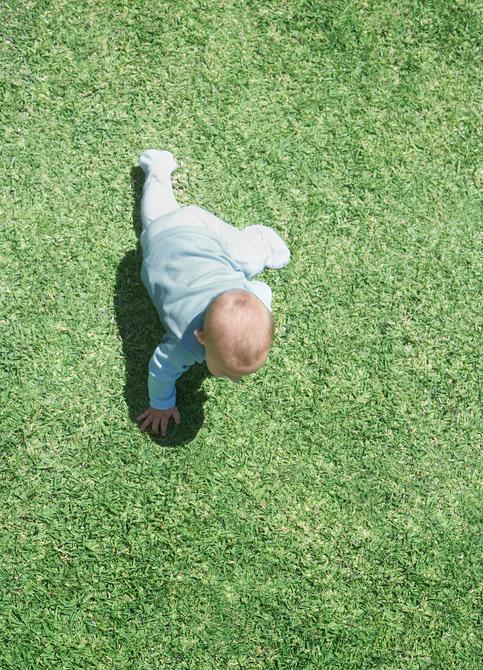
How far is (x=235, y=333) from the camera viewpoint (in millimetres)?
3045

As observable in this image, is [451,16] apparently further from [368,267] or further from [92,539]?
[92,539]

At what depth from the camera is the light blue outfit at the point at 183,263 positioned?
130 inches

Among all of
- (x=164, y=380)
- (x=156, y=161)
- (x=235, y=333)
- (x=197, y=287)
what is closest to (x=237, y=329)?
(x=235, y=333)

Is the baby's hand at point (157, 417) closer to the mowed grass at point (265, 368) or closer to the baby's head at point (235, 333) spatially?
the mowed grass at point (265, 368)

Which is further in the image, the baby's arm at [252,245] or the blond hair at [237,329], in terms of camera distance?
the baby's arm at [252,245]

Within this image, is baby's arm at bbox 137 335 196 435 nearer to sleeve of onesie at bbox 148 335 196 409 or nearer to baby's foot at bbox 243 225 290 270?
sleeve of onesie at bbox 148 335 196 409

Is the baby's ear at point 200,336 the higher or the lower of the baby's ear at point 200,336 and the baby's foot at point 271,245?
the higher

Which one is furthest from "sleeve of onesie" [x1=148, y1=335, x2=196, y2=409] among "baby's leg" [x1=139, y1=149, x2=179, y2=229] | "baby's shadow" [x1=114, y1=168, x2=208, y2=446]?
"baby's leg" [x1=139, y1=149, x2=179, y2=229]

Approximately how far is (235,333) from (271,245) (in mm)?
949

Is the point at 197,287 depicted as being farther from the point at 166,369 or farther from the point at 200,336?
the point at 166,369

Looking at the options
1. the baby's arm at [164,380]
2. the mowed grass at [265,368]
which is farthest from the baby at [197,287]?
the mowed grass at [265,368]

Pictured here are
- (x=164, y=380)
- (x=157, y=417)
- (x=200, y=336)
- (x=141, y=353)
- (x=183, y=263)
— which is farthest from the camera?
(x=141, y=353)

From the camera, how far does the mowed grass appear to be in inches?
141

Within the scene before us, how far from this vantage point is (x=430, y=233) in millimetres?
4109
